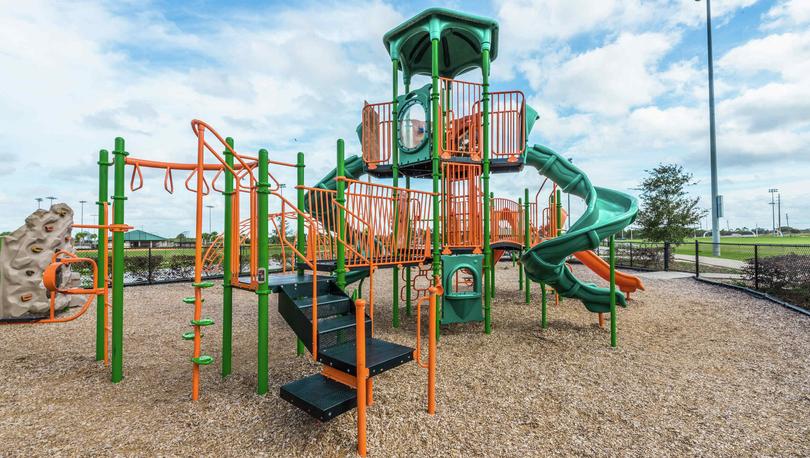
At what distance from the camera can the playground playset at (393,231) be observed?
3670 millimetres

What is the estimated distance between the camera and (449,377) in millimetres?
4402

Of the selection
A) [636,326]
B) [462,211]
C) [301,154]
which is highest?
[301,154]

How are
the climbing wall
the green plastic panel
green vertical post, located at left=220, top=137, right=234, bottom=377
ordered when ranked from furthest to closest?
the climbing wall → the green plastic panel → green vertical post, located at left=220, top=137, right=234, bottom=377

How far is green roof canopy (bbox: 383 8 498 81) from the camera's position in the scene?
6508 mm

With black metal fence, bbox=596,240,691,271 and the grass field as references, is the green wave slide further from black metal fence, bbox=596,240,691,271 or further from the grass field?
black metal fence, bbox=596,240,691,271

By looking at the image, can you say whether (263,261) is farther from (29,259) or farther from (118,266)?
(29,259)

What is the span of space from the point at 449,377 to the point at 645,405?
2018 millimetres

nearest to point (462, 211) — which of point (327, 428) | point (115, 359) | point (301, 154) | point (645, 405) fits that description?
point (301, 154)


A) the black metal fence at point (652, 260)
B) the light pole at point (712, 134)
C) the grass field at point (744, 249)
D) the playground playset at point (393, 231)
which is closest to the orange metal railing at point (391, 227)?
the playground playset at point (393, 231)

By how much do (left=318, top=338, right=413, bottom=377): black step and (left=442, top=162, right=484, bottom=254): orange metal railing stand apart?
3.28 meters

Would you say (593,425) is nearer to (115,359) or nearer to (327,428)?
(327,428)

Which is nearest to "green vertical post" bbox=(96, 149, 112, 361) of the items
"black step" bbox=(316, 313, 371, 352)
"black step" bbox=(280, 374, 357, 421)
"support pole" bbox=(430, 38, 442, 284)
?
"black step" bbox=(316, 313, 371, 352)

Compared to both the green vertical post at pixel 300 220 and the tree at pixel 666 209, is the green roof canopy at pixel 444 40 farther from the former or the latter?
the tree at pixel 666 209

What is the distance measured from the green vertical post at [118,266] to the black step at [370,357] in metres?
2.63
